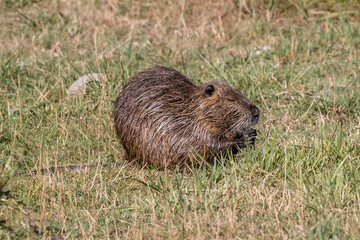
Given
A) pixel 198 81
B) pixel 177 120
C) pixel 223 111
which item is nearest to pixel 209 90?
pixel 223 111

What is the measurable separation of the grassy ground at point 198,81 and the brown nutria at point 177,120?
0.43ft

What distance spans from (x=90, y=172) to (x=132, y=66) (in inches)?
61.6

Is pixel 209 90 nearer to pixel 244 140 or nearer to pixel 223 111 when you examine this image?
pixel 223 111

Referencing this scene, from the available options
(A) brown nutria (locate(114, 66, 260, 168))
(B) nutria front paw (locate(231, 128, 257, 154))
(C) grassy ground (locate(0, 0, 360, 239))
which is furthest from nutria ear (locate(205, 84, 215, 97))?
(C) grassy ground (locate(0, 0, 360, 239))

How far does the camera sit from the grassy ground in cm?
295

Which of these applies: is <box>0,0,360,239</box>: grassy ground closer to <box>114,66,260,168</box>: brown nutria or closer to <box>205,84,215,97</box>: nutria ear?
<box>114,66,260,168</box>: brown nutria

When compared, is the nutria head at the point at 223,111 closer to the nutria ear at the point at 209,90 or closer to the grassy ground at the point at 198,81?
the nutria ear at the point at 209,90

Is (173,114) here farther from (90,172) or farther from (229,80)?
(229,80)

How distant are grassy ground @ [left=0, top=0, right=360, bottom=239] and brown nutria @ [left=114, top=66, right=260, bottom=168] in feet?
0.43

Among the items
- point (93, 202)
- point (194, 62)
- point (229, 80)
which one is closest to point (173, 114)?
point (93, 202)

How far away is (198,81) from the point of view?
4.91 m

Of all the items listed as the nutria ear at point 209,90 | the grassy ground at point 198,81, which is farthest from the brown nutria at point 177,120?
the grassy ground at point 198,81

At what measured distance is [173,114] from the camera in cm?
378

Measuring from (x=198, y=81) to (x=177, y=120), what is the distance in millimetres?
1190
